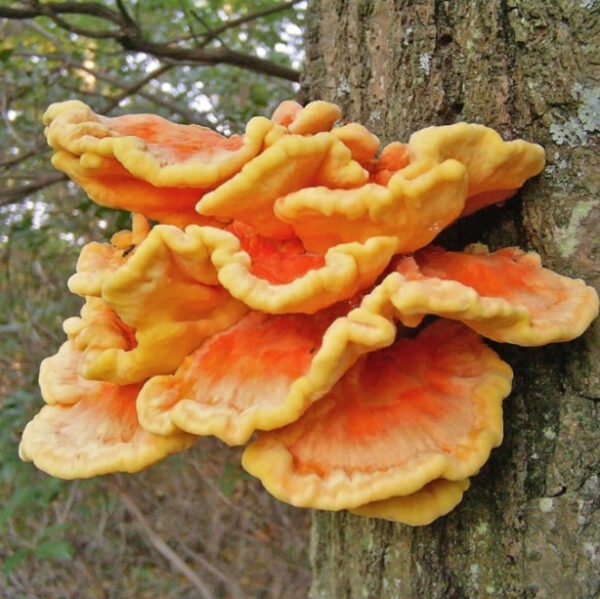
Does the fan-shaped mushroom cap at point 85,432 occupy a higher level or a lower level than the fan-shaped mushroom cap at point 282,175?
lower

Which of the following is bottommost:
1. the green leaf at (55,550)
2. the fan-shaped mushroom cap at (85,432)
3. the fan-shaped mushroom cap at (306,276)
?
the green leaf at (55,550)

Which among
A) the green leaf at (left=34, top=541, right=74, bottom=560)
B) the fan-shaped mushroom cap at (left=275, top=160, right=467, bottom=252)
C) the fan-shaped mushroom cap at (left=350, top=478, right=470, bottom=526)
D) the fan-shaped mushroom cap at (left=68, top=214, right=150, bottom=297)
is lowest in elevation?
the green leaf at (left=34, top=541, right=74, bottom=560)

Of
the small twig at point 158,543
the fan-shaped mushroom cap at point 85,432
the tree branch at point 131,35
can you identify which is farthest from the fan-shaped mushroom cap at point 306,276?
the small twig at point 158,543

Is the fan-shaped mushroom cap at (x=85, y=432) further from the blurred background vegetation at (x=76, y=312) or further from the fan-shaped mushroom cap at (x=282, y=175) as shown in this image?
the blurred background vegetation at (x=76, y=312)

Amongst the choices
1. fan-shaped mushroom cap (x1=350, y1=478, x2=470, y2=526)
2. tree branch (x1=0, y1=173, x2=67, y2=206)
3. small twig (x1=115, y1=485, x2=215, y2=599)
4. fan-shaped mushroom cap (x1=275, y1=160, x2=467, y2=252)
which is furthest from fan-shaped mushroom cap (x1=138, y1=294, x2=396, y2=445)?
small twig (x1=115, y1=485, x2=215, y2=599)

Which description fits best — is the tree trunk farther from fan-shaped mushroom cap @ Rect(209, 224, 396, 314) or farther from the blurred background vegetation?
the blurred background vegetation

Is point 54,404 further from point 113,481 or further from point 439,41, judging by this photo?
point 113,481

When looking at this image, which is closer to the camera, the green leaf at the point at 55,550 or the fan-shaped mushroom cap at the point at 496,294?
the fan-shaped mushroom cap at the point at 496,294

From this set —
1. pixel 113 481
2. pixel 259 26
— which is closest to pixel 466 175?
pixel 259 26
